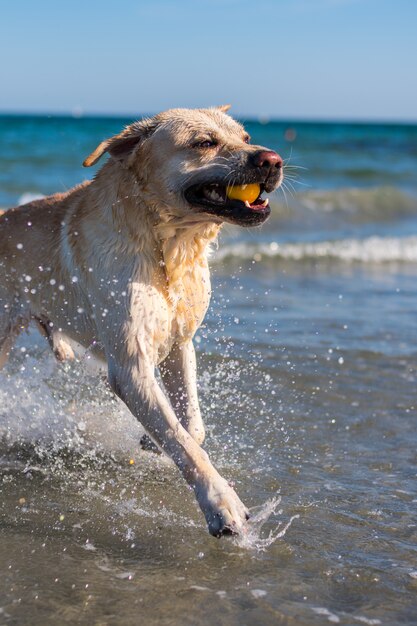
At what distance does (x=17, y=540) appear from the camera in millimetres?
3758

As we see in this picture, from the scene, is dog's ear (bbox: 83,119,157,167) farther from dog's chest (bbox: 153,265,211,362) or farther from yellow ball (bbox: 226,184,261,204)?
dog's chest (bbox: 153,265,211,362)

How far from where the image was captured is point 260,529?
3.91 metres

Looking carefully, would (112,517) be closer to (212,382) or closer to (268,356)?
(212,382)

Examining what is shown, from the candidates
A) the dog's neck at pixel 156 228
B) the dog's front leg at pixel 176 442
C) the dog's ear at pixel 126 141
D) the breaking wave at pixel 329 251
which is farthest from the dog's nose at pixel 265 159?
the breaking wave at pixel 329 251

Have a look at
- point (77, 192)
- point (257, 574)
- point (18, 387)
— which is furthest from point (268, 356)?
point (257, 574)

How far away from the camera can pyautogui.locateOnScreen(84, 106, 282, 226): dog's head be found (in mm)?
4023

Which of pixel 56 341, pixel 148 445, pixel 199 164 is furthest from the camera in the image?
pixel 56 341

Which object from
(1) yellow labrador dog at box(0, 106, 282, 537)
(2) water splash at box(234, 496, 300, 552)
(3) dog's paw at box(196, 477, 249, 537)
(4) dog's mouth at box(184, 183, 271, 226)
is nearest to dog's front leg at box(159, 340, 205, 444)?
(1) yellow labrador dog at box(0, 106, 282, 537)

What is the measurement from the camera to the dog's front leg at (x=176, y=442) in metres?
3.50

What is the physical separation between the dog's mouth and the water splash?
135 centimetres

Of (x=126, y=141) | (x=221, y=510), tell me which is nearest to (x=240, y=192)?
(x=126, y=141)

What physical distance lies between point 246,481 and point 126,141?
74.5 inches

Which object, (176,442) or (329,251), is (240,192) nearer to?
(176,442)

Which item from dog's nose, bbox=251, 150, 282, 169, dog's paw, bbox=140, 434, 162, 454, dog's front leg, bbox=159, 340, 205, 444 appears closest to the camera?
dog's nose, bbox=251, 150, 282, 169
